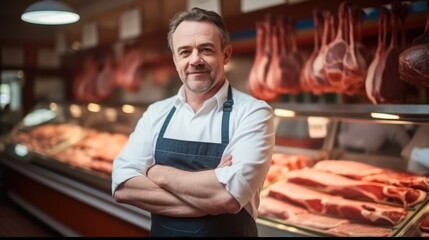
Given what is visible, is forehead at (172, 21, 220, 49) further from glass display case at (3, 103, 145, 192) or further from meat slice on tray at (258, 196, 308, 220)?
glass display case at (3, 103, 145, 192)

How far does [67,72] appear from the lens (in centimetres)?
775

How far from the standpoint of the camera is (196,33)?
1.57 metres

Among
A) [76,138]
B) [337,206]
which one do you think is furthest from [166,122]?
[76,138]

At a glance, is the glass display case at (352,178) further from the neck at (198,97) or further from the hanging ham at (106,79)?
the hanging ham at (106,79)

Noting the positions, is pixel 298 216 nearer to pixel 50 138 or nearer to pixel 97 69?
pixel 50 138

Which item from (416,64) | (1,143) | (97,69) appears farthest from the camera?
(1,143)

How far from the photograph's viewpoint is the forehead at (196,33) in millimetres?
1573

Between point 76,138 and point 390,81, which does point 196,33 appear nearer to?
point 390,81

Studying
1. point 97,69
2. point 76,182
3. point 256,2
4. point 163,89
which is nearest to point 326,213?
point 256,2

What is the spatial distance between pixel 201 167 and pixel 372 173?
1390mm

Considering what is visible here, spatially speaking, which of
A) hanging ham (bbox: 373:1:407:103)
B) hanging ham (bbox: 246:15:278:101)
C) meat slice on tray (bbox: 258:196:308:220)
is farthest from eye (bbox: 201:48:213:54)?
hanging ham (bbox: 246:15:278:101)

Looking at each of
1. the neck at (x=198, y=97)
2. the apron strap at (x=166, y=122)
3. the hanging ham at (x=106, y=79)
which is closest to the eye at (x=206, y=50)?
the neck at (x=198, y=97)

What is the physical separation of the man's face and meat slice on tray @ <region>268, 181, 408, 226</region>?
120cm

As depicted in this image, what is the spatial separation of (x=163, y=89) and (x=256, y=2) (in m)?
4.38
